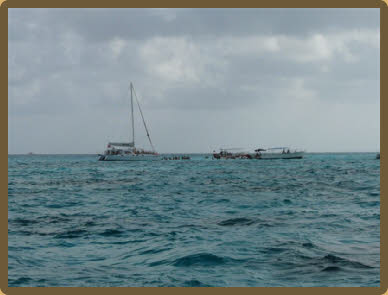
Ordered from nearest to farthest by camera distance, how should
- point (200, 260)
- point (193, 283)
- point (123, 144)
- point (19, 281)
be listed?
point (193, 283) → point (19, 281) → point (200, 260) → point (123, 144)

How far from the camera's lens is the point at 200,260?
1117cm

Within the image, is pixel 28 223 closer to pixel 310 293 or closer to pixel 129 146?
Result: pixel 310 293

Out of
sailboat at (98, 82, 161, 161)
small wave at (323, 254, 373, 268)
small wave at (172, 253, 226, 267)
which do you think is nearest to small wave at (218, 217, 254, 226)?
small wave at (172, 253, 226, 267)

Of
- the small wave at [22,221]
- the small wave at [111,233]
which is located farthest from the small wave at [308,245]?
the small wave at [22,221]

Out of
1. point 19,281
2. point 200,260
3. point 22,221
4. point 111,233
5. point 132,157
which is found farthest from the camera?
point 132,157

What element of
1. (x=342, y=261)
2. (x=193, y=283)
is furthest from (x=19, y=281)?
(x=342, y=261)

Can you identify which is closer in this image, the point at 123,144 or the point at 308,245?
the point at 308,245

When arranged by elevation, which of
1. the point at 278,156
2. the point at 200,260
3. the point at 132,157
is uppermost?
the point at 278,156

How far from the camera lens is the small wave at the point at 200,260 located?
10883 millimetres

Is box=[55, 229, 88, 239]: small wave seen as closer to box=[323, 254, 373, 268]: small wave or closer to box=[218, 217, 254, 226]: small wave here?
box=[218, 217, 254, 226]: small wave

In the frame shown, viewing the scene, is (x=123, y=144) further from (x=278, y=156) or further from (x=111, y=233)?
(x=111, y=233)

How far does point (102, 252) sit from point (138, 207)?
10.1 m

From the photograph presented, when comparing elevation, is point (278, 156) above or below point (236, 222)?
above

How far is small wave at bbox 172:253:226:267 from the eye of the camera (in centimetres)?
1088
